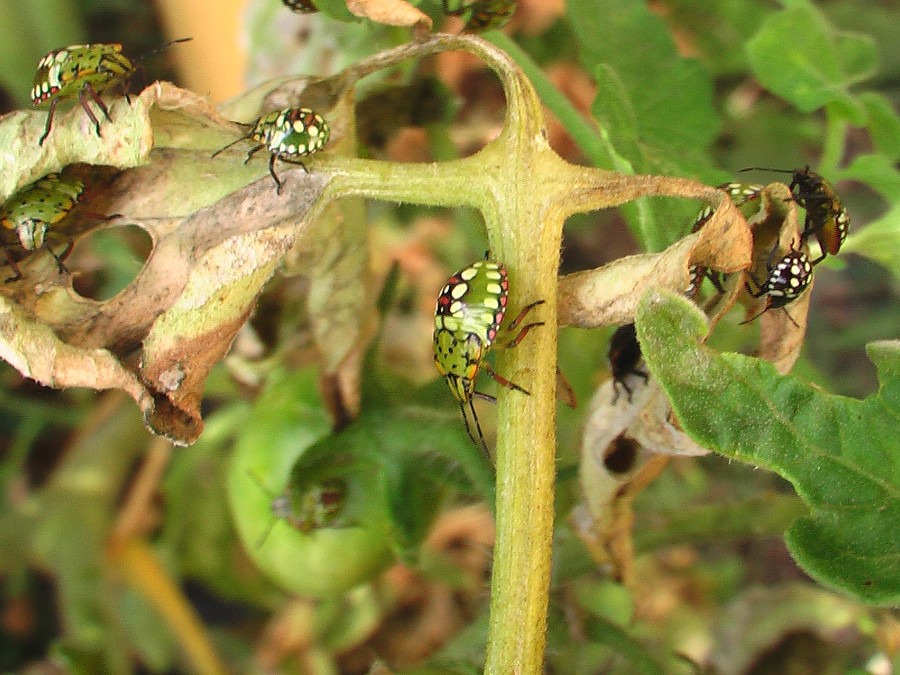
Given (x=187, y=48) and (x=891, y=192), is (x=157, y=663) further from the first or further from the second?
(x=891, y=192)

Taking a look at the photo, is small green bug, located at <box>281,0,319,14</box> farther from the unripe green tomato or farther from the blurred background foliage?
the unripe green tomato

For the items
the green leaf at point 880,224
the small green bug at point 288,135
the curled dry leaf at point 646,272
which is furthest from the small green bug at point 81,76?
the green leaf at point 880,224

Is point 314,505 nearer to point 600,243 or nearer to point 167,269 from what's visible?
point 167,269

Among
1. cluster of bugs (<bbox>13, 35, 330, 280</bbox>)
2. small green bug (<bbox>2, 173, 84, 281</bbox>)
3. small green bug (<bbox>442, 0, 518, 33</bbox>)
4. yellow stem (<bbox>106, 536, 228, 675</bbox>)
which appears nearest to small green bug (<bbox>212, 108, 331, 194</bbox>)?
cluster of bugs (<bbox>13, 35, 330, 280</bbox>)

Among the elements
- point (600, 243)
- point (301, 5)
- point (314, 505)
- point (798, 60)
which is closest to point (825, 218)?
point (798, 60)

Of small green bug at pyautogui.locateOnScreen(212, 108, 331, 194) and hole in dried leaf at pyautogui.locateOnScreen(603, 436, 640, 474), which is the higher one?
small green bug at pyautogui.locateOnScreen(212, 108, 331, 194)
